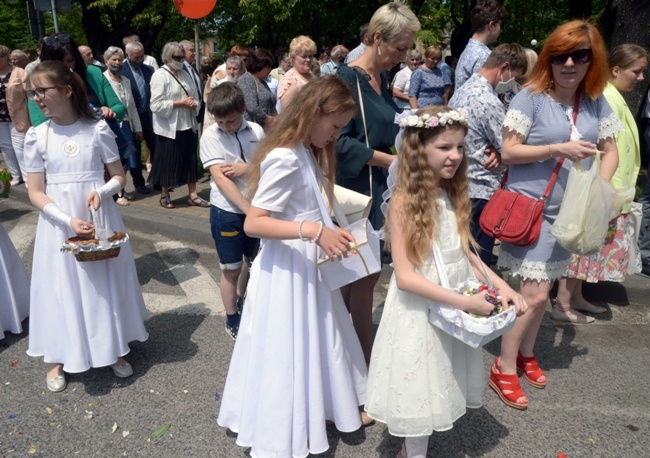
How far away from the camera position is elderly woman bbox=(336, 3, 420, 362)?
117 inches

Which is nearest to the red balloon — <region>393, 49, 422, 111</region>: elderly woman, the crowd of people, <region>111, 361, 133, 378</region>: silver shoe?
<region>393, 49, 422, 111</region>: elderly woman

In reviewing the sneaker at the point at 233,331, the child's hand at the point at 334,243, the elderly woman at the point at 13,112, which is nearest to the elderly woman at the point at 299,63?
the elderly woman at the point at 13,112

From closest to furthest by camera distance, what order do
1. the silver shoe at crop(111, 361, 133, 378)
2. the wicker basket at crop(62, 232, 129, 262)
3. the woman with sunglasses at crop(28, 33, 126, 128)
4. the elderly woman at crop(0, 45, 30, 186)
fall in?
the wicker basket at crop(62, 232, 129, 262) → the silver shoe at crop(111, 361, 133, 378) → the woman with sunglasses at crop(28, 33, 126, 128) → the elderly woman at crop(0, 45, 30, 186)

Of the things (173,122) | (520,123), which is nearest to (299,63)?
(173,122)

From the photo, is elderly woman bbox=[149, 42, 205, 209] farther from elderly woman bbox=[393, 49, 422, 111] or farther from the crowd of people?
elderly woman bbox=[393, 49, 422, 111]

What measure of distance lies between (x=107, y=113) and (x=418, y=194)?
4260 millimetres

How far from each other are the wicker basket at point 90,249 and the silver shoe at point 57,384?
2.80ft

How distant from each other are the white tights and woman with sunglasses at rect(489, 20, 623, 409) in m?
0.86

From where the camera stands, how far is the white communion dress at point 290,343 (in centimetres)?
247

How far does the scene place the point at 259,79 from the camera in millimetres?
6551

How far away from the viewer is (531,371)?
3.40 m

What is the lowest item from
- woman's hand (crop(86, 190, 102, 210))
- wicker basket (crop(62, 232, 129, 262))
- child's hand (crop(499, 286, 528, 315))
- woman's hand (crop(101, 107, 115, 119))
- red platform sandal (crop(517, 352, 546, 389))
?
red platform sandal (crop(517, 352, 546, 389))

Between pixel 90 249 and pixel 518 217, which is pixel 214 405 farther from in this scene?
pixel 518 217

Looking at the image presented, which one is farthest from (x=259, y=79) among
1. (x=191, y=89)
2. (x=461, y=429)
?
(x=461, y=429)
